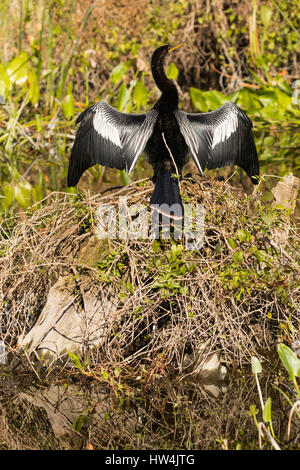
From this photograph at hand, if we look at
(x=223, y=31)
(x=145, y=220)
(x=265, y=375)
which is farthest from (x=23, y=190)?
(x=223, y=31)

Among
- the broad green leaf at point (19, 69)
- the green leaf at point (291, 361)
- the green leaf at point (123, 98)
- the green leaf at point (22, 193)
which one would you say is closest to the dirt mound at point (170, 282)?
the green leaf at point (291, 361)

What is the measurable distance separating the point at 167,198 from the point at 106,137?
0.81 meters

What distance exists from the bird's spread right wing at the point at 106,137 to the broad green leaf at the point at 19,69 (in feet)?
8.44

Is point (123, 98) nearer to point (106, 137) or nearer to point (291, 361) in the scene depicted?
point (106, 137)

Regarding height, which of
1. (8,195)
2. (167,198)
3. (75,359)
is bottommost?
(75,359)

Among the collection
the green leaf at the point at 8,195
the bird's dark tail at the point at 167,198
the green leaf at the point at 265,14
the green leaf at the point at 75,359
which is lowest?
the green leaf at the point at 75,359

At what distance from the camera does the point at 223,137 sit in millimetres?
3963

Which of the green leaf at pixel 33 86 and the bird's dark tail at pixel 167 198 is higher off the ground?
the green leaf at pixel 33 86

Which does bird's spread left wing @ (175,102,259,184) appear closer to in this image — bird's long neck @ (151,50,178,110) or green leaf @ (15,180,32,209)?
bird's long neck @ (151,50,178,110)

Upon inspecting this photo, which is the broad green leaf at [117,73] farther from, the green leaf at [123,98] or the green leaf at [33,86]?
the green leaf at [33,86]

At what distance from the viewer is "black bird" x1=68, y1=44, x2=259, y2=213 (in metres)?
3.87

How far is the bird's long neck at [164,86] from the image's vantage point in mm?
3961

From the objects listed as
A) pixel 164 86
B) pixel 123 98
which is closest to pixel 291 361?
pixel 164 86

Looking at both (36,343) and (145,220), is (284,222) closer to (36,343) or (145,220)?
(145,220)
